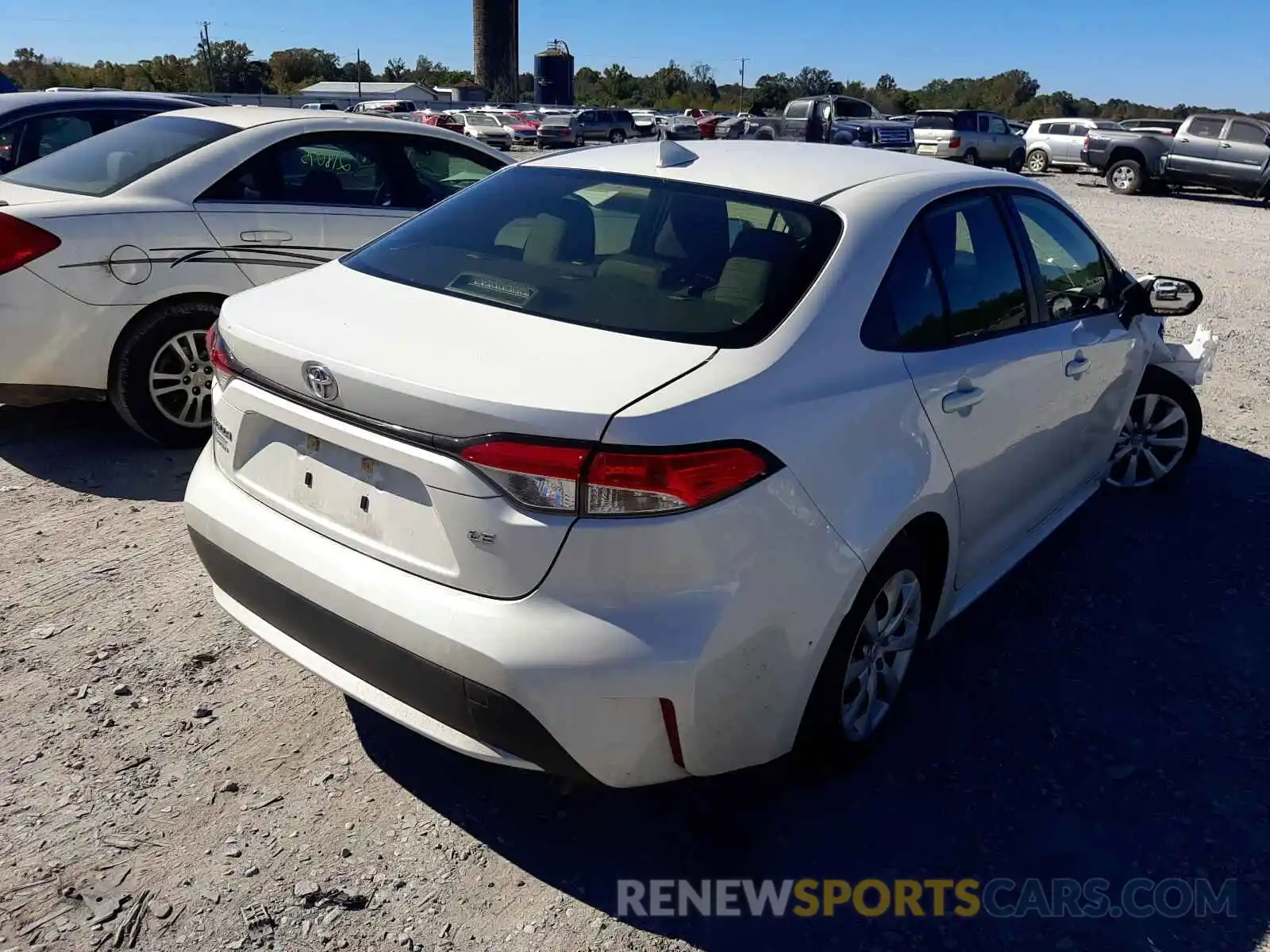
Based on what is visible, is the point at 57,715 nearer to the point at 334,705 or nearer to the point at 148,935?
the point at 334,705

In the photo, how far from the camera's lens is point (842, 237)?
9.05 feet

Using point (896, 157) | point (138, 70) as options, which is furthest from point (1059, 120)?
point (138, 70)

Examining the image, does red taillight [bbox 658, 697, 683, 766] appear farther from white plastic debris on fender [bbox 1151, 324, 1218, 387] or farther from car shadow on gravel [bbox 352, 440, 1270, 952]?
white plastic debris on fender [bbox 1151, 324, 1218, 387]

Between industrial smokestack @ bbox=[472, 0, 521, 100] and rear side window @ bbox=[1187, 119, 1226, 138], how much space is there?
218 ft

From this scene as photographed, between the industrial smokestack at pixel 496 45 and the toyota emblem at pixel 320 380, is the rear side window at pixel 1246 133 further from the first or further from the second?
the industrial smokestack at pixel 496 45

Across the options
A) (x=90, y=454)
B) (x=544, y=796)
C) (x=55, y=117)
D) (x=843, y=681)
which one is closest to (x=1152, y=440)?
(x=843, y=681)

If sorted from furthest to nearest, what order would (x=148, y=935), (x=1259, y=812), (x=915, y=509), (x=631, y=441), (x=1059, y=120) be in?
(x=1059, y=120) < (x=1259, y=812) < (x=915, y=509) < (x=148, y=935) < (x=631, y=441)

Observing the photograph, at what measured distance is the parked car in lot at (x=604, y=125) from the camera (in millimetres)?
42844

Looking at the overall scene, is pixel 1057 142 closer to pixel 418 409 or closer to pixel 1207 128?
pixel 1207 128

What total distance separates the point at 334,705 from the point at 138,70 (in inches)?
3321

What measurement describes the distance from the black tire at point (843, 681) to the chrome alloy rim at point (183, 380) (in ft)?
11.6

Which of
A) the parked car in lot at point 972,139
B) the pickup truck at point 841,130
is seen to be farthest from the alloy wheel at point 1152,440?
the parked car in lot at point 972,139

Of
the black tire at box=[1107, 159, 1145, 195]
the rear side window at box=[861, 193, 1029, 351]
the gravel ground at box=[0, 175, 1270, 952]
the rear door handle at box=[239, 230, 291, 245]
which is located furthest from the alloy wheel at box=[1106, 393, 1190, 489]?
the black tire at box=[1107, 159, 1145, 195]

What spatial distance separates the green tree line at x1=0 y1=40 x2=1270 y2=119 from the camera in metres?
72.3
